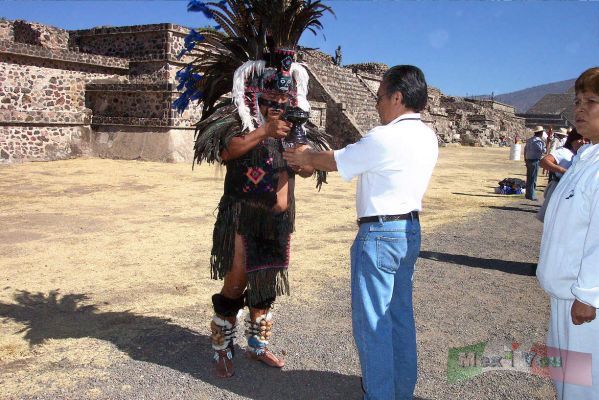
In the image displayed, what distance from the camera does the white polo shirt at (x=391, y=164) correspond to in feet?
8.30

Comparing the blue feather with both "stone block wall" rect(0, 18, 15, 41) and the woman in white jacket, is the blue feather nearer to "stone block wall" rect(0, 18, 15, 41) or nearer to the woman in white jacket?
the woman in white jacket

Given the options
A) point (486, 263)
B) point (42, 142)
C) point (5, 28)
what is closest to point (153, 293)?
point (486, 263)

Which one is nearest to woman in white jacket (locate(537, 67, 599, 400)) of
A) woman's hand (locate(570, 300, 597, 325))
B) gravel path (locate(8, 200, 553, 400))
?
woman's hand (locate(570, 300, 597, 325))

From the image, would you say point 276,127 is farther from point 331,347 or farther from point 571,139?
point 571,139

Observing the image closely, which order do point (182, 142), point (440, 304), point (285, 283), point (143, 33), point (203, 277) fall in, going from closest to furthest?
point (285, 283) < point (440, 304) < point (203, 277) < point (182, 142) < point (143, 33)

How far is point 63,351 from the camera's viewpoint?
3502 millimetres

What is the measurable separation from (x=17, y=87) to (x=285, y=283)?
46.2 feet

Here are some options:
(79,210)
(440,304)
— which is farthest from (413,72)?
(79,210)

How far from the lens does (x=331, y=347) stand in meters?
3.78

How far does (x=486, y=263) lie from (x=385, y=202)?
14.2 feet

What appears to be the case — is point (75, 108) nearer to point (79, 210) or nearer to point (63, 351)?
point (79, 210)

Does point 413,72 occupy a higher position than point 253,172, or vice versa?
point 413,72

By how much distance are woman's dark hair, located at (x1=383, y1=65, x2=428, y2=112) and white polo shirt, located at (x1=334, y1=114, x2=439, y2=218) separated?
0.08 meters
